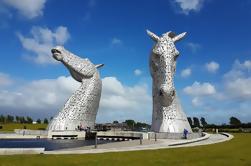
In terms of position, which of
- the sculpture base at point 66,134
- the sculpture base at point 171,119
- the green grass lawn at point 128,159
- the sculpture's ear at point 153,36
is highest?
the sculpture's ear at point 153,36

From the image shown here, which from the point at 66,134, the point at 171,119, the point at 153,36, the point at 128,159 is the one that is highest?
the point at 153,36

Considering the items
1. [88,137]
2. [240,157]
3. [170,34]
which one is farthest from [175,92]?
[240,157]

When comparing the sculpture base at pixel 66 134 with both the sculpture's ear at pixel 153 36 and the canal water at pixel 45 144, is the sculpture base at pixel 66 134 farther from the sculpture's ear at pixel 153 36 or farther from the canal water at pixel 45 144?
the sculpture's ear at pixel 153 36

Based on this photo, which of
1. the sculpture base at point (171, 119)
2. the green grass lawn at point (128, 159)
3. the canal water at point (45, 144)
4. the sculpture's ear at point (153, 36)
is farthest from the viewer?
the sculpture's ear at point (153, 36)

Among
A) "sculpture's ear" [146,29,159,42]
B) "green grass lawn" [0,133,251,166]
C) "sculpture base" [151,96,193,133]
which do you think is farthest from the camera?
Answer: "sculpture's ear" [146,29,159,42]

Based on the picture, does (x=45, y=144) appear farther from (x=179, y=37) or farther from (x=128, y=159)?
(x=179, y=37)

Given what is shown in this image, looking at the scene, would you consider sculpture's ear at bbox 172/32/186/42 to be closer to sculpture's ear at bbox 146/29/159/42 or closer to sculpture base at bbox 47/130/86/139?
sculpture's ear at bbox 146/29/159/42

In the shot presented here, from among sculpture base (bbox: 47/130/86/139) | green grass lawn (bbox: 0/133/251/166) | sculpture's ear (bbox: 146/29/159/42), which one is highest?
sculpture's ear (bbox: 146/29/159/42)

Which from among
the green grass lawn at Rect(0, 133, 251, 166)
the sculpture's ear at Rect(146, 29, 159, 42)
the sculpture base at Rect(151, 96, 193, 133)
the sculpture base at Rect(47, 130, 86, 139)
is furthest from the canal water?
the sculpture's ear at Rect(146, 29, 159, 42)

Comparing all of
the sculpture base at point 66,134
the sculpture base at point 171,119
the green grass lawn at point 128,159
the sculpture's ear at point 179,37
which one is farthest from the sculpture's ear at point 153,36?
the green grass lawn at point 128,159

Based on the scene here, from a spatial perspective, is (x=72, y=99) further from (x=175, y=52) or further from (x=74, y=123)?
(x=175, y=52)

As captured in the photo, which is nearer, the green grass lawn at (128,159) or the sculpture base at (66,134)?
the green grass lawn at (128,159)

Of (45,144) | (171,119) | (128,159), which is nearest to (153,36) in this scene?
(171,119)

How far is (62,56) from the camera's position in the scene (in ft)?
107
